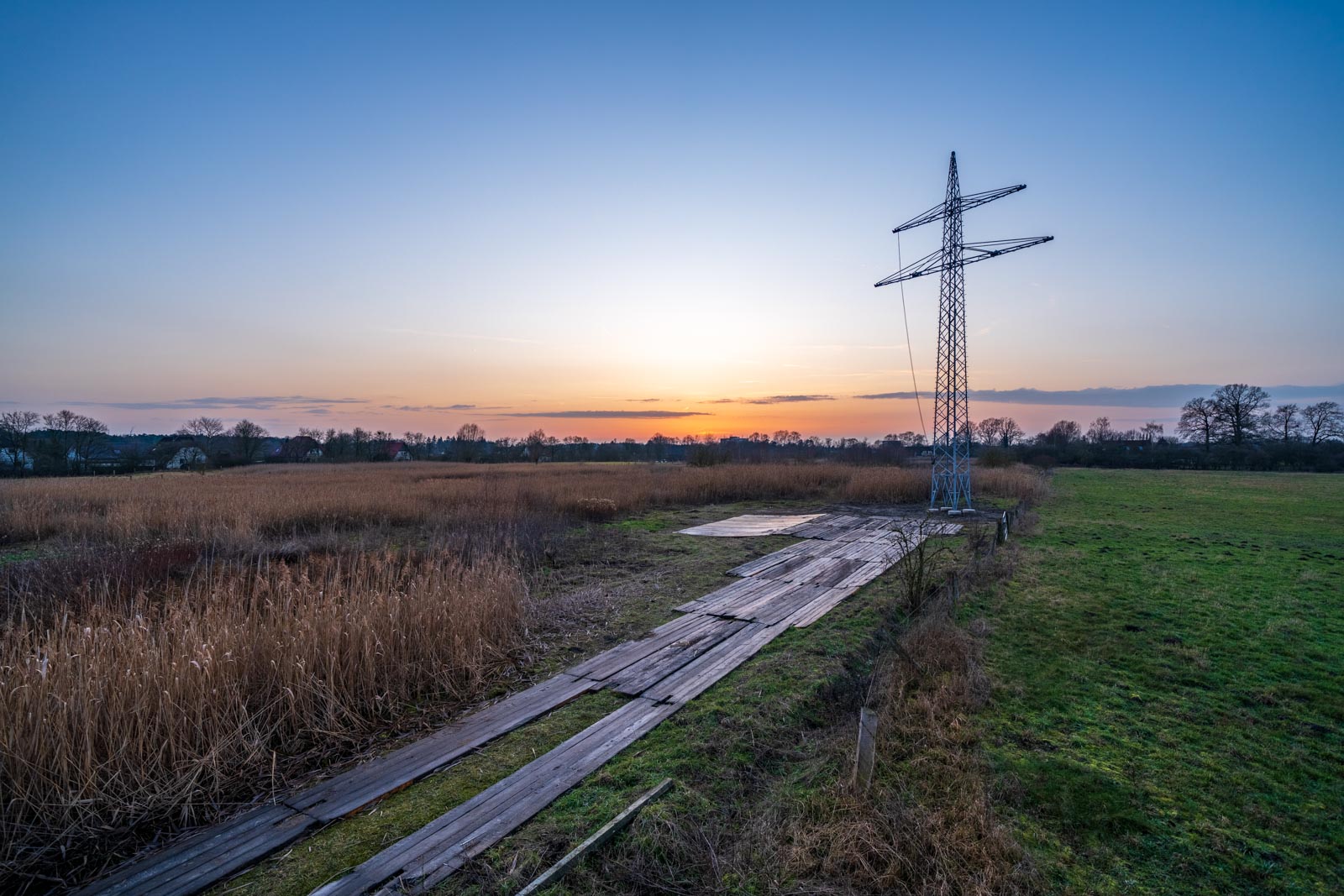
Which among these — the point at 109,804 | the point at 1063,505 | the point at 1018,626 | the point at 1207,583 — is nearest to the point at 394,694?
the point at 109,804

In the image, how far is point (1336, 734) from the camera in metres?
4.13

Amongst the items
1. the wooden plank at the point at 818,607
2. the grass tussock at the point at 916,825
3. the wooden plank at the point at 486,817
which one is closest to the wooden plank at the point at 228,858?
the wooden plank at the point at 486,817

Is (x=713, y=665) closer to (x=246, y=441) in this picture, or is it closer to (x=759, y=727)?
(x=759, y=727)

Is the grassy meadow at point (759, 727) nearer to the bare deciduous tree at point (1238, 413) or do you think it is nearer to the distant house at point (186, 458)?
the distant house at point (186, 458)

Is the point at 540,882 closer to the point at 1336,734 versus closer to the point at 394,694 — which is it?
the point at 394,694

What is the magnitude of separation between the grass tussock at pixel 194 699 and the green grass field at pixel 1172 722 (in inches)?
168

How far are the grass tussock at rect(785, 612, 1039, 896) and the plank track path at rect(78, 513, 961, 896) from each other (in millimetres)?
1378

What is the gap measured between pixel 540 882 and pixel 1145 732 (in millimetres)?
4535

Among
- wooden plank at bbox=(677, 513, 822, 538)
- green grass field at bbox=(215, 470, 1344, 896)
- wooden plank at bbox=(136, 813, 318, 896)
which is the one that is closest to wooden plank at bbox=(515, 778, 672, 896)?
green grass field at bbox=(215, 470, 1344, 896)

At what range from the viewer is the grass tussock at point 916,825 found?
251cm

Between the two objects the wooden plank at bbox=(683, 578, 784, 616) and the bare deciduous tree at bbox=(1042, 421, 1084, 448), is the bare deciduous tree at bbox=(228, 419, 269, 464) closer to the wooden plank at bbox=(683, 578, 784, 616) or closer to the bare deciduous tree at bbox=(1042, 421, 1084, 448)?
the wooden plank at bbox=(683, 578, 784, 616)

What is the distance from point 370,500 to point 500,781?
1423 cm

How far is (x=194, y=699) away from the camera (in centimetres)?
332

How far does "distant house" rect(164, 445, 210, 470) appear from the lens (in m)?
40.3
